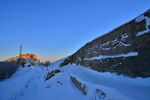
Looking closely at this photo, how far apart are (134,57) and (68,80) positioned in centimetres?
612

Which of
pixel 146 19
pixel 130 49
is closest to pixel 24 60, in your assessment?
pixel 130 49

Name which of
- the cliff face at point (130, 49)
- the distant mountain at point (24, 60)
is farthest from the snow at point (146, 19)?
the distant mountain at point (24, 60)

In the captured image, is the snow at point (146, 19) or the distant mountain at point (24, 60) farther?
the distant mountain at point (24, 60)

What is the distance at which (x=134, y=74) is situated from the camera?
506 centimetres

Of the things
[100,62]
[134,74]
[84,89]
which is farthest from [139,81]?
[100,62]

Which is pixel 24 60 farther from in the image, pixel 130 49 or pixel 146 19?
pixel 146 19

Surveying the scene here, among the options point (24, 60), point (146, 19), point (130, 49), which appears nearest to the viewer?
point (146, 19)

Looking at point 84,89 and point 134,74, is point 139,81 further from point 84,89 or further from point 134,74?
point 84,89

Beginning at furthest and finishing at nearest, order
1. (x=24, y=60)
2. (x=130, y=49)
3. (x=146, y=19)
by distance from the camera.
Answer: (x=24, y=60) → (x=130, y=49) → (x=146, y=19)

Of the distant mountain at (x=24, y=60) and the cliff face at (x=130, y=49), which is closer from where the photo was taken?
the cliff face at (x=130, y=49)

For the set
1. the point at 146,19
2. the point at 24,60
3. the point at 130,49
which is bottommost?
the point at 130,49

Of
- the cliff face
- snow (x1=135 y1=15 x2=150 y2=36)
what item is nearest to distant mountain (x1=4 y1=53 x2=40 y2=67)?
the cliff face

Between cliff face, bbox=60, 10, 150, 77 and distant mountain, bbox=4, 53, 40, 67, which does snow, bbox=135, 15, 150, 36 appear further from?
distant mountain, bbox=4, 53, 40, 67

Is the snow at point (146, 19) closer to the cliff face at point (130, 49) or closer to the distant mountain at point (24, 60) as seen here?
the cliff face at point (130, 49)
